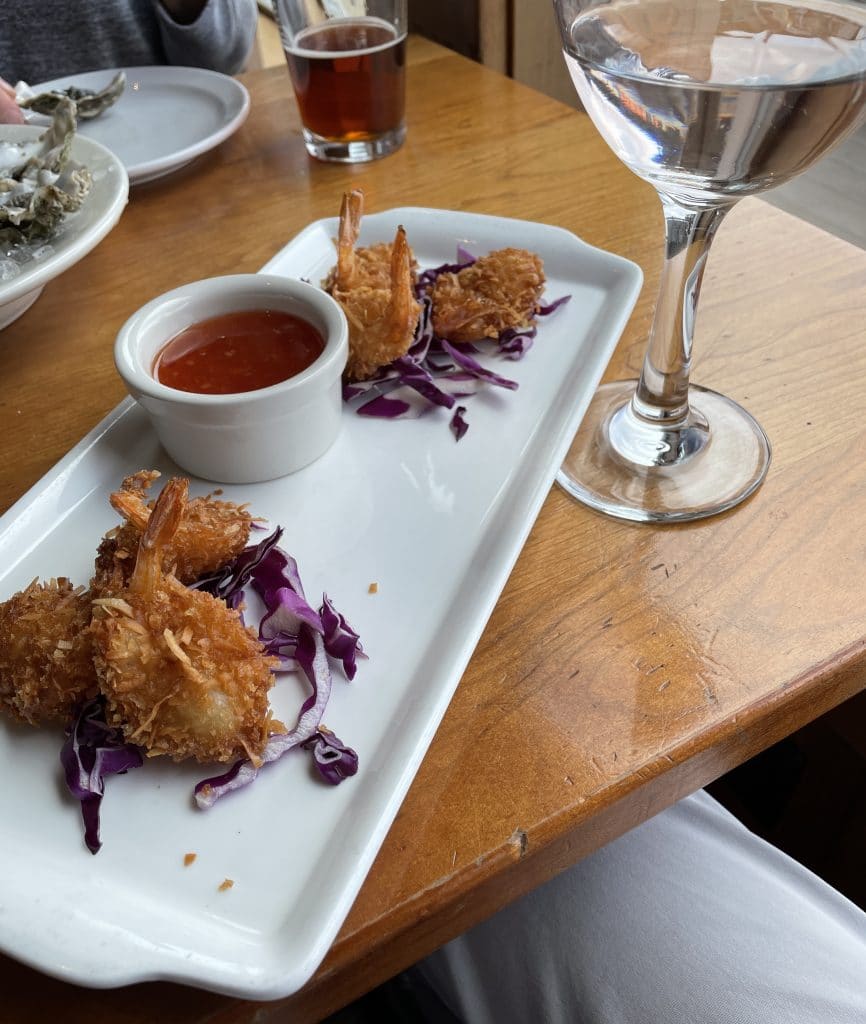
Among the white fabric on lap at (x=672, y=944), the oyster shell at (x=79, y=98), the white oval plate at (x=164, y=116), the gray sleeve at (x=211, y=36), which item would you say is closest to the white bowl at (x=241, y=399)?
the white fabric on lap at (x=672, y=944)

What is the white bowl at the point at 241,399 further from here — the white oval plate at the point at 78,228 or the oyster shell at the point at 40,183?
the oyster shell at the point at 40,183

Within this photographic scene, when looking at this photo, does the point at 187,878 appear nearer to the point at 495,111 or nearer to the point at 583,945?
the point at 583,945

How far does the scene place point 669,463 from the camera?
3.42 feet

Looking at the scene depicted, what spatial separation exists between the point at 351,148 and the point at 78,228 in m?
0.71

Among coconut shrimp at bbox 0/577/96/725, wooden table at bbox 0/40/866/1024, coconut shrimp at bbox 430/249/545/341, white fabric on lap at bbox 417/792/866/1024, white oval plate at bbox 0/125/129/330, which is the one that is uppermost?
white oval plate at bbox 0/125/129/330

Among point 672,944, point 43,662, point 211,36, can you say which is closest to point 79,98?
point 211,36

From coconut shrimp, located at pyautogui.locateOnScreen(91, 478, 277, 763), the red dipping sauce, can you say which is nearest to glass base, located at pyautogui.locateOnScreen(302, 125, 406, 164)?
the red dipping sauce

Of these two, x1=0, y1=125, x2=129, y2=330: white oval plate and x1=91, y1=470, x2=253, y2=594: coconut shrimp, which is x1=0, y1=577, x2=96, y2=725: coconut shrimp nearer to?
x1=91, y1=470, x2=253, y2=594: coconut shrimp

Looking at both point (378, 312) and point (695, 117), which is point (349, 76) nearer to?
point (378, 312)

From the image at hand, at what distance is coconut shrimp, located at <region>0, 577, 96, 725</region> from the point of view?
30.1 inches

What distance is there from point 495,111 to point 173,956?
1.91 meters

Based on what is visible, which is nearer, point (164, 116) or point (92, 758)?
point (92, 758)

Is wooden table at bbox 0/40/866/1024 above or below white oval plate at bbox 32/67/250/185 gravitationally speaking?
below

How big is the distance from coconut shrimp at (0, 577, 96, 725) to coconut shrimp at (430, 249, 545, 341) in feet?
2.17
